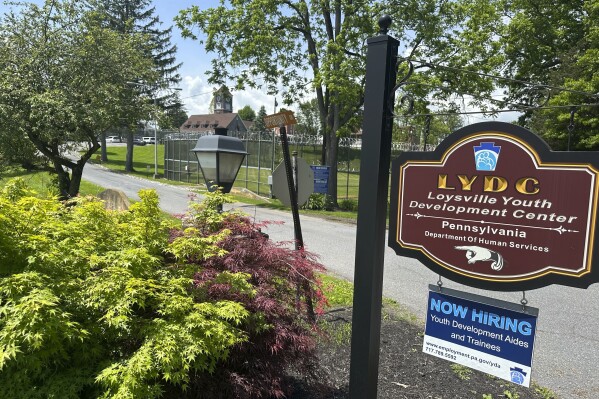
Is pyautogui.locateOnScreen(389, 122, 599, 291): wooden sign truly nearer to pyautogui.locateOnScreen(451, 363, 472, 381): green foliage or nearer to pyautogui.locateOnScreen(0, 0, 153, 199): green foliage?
pyautogui.locateOnScreen(451, 363, 472, 381): green foliage

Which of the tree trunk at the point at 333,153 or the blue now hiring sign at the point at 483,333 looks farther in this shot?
the tree trunk at the point at 333,153

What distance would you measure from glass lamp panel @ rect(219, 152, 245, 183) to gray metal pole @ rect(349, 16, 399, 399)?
257 centimetres

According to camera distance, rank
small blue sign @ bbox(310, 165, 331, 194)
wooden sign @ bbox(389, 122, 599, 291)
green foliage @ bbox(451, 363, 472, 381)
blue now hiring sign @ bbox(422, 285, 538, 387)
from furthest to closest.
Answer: small blue sign @ bbox(310, 165, 331, 194) < green foliage @ bbox(451, 363, 472, 381) < blue now hiring sign @ bbox(422, 285, 538, 387) < wooden sign @ bbox(389, 122, 599, 291)

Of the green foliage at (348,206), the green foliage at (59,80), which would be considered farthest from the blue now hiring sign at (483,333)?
the green foliage at (348,206)

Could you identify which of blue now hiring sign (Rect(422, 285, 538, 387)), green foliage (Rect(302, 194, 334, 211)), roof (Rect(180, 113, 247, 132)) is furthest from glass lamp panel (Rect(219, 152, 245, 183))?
roof (Rect(180, 113, 247, 132))

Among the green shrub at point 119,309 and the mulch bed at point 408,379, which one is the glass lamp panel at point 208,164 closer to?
the green shrub at point 119,309

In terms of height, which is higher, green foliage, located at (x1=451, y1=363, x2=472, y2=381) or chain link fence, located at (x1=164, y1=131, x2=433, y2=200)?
chain link fence, located at (x1=164, y1=131, x2=433, y2=200)

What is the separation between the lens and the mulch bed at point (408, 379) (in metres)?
3.72

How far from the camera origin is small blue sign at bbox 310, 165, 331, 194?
19.1 m

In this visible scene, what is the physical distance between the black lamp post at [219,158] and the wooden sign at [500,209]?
2.69 m

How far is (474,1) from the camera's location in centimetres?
1712

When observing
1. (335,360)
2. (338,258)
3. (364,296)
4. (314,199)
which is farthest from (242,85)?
(364,296)

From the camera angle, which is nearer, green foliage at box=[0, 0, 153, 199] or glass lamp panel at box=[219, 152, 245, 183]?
glass lamp panel at box=[219, 152, 245, 183]

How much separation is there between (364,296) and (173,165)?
108 feet
